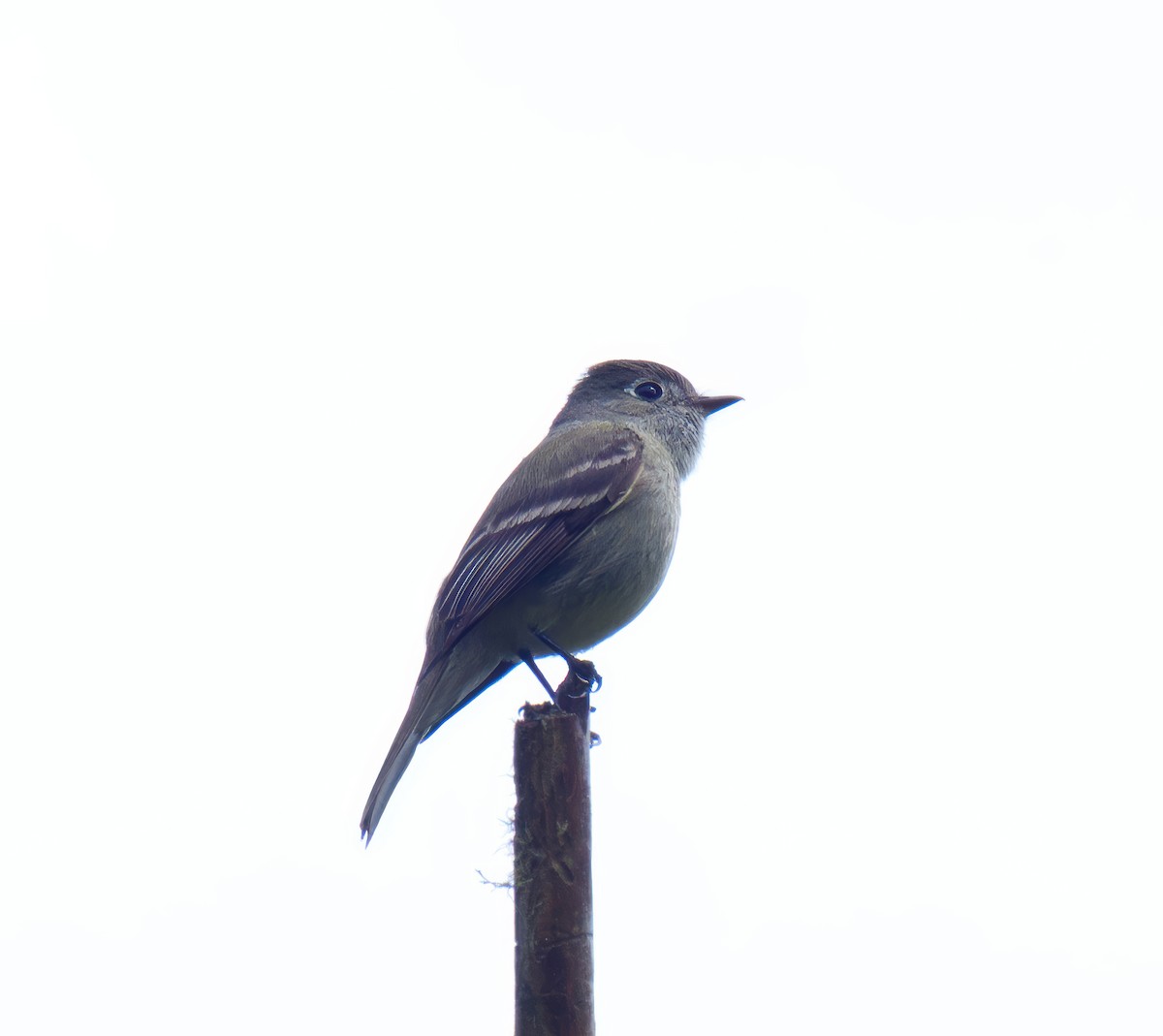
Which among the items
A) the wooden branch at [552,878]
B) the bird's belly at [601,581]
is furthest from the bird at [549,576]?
the wooden branch at [552,878]

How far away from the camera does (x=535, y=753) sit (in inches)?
207

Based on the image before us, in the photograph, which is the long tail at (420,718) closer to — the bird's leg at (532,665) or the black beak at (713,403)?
the bird's leg at (532,665)

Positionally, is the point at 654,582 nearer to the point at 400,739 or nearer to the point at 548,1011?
the point at 400,739

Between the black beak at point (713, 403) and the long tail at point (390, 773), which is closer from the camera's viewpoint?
the long tail at point (390, 773)

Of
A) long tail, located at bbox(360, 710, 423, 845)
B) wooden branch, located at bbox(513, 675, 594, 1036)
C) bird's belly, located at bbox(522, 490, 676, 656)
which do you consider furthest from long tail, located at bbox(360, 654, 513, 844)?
wooden branch, located at bbox(513, 675, 594, 1036)

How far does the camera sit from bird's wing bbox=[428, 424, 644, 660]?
7984mm

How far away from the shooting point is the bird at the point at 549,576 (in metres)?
7.98

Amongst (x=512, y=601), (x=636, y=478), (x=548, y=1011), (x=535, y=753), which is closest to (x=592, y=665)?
(x=512, y=601)

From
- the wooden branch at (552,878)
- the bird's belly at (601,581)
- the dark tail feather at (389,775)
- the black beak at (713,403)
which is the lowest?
the wooden branch at (552,878)

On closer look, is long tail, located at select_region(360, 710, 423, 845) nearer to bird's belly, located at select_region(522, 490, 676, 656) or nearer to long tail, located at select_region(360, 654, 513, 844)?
long tail, located at select_region(360, 654, 513, 844)

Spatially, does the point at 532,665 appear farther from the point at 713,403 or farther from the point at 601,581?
the point at 713,403

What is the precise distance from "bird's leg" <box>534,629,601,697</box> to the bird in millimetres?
11

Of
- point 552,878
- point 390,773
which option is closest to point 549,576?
point 390,773

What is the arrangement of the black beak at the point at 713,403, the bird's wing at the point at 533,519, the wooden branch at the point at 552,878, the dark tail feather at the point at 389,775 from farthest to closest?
the black beak at the point at 713,403
the bird's wing at the point at 533,519
the dark tail feather at the point at 389,775
the wooden branch at the point at 552,878
